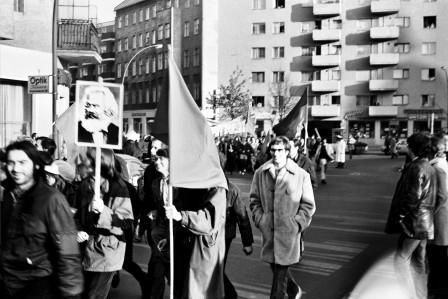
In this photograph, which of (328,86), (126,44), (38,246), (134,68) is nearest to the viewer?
(38,246)

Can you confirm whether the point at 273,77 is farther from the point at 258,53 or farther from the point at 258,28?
the point at 258,28

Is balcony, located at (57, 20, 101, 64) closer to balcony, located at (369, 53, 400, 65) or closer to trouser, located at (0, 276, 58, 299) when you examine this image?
trouser, located at (0, 276, 58, 299)

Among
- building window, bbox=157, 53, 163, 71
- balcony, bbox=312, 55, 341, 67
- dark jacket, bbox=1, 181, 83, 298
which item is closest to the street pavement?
dark jacket, bbox=1, 181, 83, 298

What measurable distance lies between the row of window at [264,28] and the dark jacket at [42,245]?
65.2 meters

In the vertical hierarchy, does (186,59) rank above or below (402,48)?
below

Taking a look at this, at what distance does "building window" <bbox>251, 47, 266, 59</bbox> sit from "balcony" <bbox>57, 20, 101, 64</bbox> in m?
46.1

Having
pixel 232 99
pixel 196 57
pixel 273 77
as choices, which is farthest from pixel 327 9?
pixel 196 57

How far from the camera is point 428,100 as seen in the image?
206 ft

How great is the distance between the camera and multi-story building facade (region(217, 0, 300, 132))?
67.0m

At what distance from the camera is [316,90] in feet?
215

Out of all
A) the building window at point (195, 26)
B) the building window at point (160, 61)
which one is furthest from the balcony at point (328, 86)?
the building window at point (160, 61)

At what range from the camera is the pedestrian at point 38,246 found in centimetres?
361

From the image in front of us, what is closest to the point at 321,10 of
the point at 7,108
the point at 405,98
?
the point at 405,98

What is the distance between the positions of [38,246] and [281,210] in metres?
2.63
